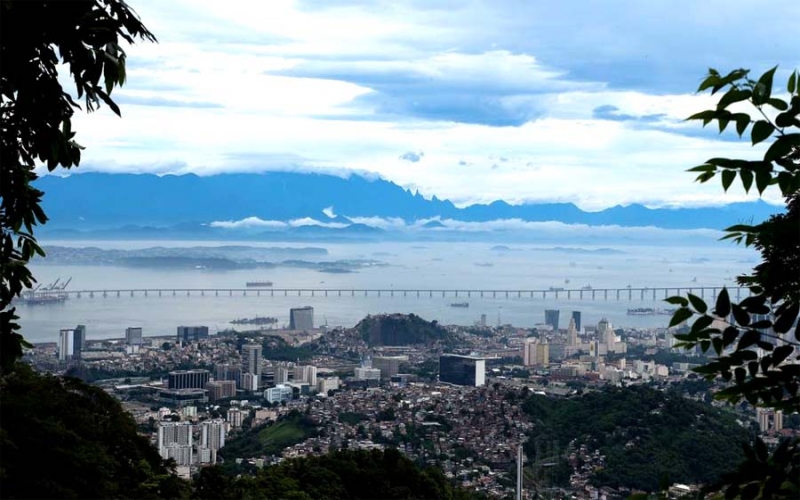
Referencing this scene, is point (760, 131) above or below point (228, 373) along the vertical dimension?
above

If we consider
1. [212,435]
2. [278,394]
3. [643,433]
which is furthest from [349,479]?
[278,394]

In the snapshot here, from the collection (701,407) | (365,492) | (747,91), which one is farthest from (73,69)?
(701,407)

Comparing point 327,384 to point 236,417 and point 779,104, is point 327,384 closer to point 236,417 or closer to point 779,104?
point 236,417

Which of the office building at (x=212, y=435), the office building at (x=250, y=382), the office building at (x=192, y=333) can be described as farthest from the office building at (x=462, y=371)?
the office building at (x=192, y=333)

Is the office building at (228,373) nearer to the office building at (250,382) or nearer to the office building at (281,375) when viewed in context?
the office building at (250,382)

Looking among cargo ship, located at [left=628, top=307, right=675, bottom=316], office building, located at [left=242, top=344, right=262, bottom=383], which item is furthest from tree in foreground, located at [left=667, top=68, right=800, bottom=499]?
cargo ship, located at [left=628, top=307, right=675, bottom=316]

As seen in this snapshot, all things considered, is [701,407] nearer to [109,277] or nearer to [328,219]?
[109,277]

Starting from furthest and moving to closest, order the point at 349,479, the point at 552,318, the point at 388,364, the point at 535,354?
the point at 552,318 < the point at 535,354 < the point at 388,364 < the point at 349,479
